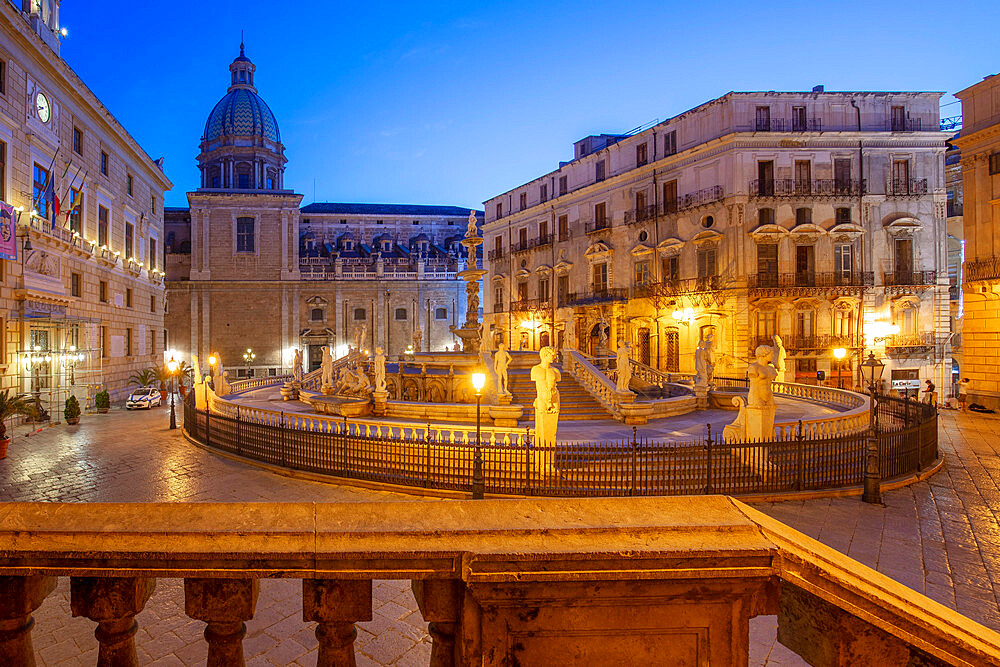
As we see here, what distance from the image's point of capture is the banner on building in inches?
632

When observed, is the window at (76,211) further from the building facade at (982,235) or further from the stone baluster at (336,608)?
the building facade at (982,235)

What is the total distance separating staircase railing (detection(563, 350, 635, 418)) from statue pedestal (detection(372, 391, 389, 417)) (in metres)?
7.30

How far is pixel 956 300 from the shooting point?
34875mm

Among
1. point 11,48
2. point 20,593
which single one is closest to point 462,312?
point 11,48

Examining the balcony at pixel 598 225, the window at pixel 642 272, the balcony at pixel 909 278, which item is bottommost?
the balcony at pixel 909 278

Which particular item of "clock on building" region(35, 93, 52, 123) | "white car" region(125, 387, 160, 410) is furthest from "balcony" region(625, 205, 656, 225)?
"clock on building" region(35, 93, 52, 123)

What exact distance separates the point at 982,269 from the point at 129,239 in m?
40.6

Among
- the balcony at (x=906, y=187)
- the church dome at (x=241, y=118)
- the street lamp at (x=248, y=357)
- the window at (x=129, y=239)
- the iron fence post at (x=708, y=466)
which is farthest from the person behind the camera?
the church dome at (x=241, y=118)

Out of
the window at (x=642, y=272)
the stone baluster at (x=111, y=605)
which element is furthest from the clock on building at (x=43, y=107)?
the window at (x=642, y=272)

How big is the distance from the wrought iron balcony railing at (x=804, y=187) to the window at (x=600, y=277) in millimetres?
10322

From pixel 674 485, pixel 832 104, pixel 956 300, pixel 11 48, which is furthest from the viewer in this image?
pixel 956 300

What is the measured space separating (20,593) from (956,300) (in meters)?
46.8

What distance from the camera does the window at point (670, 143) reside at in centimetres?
3066

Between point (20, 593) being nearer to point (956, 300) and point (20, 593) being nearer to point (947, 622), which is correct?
point (947, 622)
